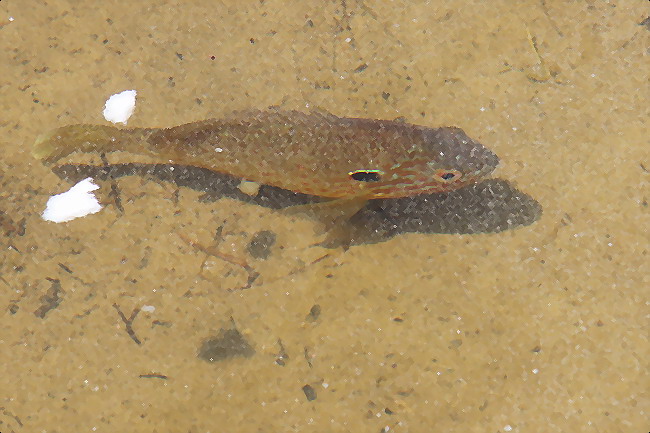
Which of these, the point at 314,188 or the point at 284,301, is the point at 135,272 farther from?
the point at 314,188

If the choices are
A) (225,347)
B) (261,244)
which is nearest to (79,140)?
(261,244)

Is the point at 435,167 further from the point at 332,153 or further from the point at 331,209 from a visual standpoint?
the point at 331,209

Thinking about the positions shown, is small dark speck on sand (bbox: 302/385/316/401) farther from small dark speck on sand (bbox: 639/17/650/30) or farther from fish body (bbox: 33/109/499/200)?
small dark speck on sand (bbox: 639/17/650/30)

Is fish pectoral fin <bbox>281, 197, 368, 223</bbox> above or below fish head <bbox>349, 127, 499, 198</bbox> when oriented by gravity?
below

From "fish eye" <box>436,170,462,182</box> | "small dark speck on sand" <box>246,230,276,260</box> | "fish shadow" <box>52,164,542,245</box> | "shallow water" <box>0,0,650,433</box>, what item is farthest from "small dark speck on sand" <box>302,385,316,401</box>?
"fish eye" <box>436,170,462,182</box>

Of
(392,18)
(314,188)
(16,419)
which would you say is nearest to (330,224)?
(314,188)
